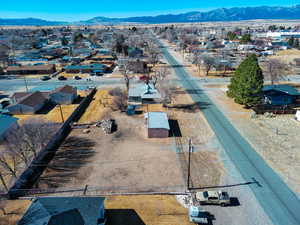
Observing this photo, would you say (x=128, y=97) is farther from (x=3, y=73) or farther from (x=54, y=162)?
(x=3, y=73)

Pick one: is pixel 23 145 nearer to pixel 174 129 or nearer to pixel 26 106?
pixel 26 106

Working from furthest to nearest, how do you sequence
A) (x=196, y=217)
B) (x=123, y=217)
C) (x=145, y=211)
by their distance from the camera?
(x=145, y=211)
(x=123, y=217)
(x=196, y=217)

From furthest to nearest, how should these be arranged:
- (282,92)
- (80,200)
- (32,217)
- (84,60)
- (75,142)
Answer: (84,60) → (282,92) → (75,142) → (80,200) → (32,217)

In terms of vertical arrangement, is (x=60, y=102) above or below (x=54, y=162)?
above

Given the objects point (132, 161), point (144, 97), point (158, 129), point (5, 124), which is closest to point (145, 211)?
point (132, 161)

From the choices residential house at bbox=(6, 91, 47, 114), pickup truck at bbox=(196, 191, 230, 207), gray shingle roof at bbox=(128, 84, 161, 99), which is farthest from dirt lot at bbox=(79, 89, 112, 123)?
pickup truck at bbox=(196, 191, 230, 207)

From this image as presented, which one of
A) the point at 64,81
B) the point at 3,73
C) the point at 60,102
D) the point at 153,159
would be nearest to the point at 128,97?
the point at 60,102
